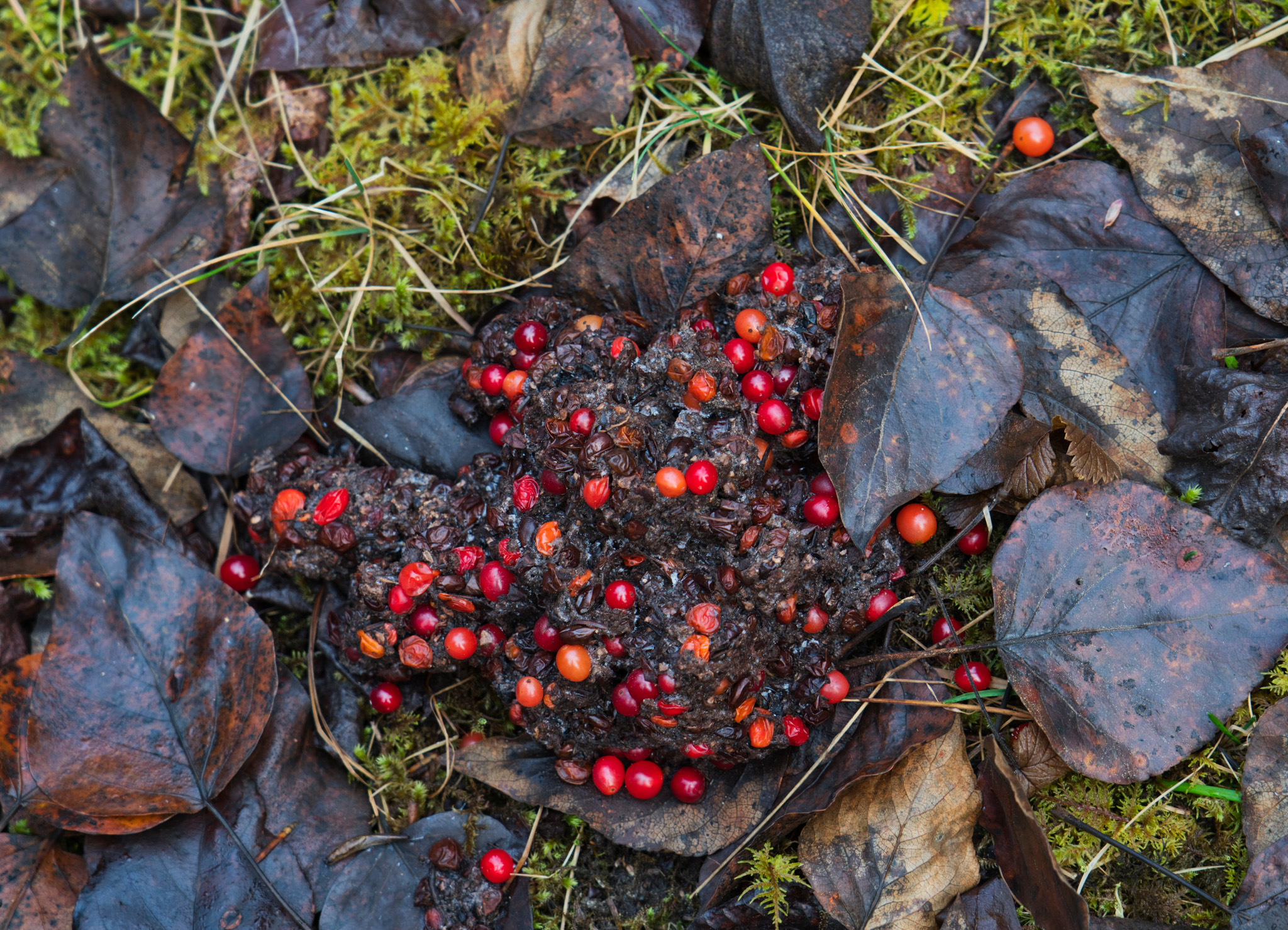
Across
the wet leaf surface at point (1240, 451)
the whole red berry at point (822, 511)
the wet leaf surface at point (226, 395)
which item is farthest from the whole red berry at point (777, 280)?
the wet leaf surface at point (226, 395)

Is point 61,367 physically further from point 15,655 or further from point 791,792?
point 791,792

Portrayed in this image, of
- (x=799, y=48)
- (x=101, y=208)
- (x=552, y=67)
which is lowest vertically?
(x=799, y=48)

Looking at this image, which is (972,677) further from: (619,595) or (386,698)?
(386,698)

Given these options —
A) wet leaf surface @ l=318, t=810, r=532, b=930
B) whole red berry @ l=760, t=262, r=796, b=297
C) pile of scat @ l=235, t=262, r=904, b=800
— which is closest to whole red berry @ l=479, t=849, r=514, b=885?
wet leaf surface @ l=318, t=810, r=532, b=930

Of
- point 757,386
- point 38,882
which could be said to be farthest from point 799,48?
point 38,882

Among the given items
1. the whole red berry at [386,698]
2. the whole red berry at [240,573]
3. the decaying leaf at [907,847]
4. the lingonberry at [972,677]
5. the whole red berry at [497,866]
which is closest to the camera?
the decaying leaf at [907,847]

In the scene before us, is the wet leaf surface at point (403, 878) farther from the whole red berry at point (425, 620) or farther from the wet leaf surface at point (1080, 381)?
the wet leaf surface at point (1080, 381)

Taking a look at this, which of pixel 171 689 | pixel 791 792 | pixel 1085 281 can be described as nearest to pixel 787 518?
pixel 791 792
